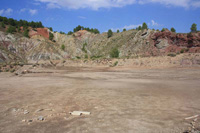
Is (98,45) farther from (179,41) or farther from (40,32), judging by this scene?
(179,41)

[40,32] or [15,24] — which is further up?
[15,24]

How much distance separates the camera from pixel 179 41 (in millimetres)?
56500

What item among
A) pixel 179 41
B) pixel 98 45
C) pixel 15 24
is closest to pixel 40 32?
pixel 15 24

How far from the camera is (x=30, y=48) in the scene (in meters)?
73.6

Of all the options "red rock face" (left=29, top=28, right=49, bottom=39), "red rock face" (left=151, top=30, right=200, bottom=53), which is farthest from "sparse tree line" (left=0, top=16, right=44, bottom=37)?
"red rock face" (left=151, top=30, right=200, bottom=53)

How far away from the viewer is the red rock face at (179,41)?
169 ft

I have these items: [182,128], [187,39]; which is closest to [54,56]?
[187,39]

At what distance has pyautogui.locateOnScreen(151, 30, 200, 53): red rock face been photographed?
51513mm

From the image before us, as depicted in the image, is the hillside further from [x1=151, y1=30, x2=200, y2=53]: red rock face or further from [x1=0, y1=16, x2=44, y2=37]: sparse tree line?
[x1=0, y1=16, x2=44, y2=37]: sparse tree line

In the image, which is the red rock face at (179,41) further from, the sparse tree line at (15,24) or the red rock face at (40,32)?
the sparse tree line at (15,24)

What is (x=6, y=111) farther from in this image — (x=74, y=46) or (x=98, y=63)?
(x=74, y=46)

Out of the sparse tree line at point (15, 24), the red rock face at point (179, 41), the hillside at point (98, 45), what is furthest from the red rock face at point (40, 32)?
the red rock face at point (179, 41)

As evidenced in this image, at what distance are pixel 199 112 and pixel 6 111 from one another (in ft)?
29.6

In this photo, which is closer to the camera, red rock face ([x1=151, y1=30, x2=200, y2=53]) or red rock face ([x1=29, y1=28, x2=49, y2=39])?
red rock face ([x1=151, y1=30, x2=200, y2=53])
